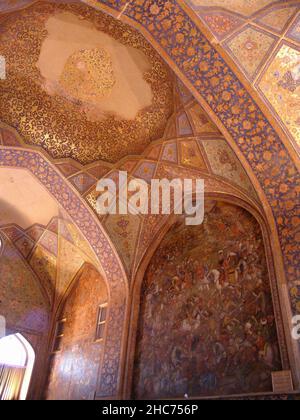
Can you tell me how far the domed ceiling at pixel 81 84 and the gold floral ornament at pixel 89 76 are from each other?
2 cm

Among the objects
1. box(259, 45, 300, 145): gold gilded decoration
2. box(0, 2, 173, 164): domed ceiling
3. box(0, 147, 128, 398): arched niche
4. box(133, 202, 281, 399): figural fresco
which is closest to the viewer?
box(259, 45, 300, 145): gold gilded decoration

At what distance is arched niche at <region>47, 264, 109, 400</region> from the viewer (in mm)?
9055

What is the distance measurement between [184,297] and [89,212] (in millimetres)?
3385

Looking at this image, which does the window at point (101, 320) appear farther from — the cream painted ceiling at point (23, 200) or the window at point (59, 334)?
the cream painted ceiling at point (23, 200)

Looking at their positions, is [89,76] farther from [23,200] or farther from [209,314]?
[209,314]

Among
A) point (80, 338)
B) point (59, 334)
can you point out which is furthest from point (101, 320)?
point (59, 334)

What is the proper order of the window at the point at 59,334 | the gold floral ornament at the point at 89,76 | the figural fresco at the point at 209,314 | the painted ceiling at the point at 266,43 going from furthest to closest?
the window at the point at 59,334
the gold floral ornament at the point at 89,76
the figural fresco at the point at 209,314
the painted ceiling at the point at 266,43

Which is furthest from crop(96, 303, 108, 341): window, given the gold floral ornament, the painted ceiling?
the painted ceiling

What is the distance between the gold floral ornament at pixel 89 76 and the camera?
7.63m

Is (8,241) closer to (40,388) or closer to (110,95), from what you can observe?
(40,388)

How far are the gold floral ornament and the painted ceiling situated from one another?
2.75 meters

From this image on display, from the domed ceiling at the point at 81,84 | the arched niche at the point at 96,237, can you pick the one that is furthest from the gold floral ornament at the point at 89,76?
the arched niche at the point at 96,237

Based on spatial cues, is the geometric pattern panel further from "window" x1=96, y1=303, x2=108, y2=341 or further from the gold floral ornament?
"window" x1=96, y1=303, x2=108, y2=341
